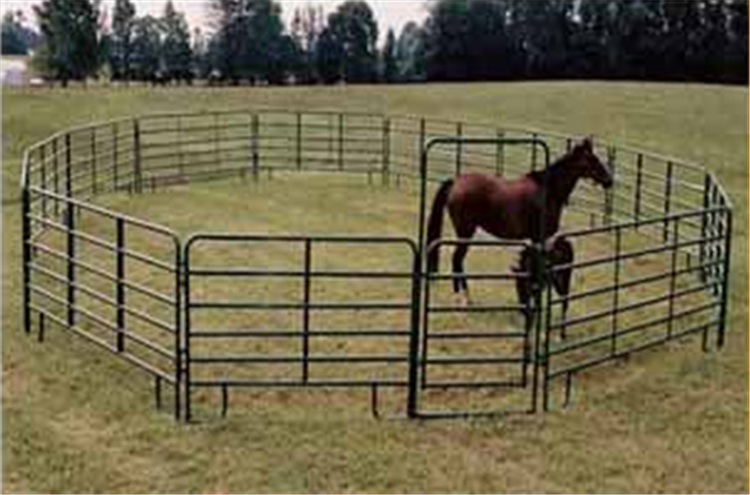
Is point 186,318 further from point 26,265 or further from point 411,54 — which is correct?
point 411,54

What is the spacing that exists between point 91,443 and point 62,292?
418 cm

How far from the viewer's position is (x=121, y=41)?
6284cm

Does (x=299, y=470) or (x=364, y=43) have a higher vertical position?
(x=364, y=43)

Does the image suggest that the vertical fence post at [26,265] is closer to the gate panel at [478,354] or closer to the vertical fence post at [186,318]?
the vertical fence post at [186,318]

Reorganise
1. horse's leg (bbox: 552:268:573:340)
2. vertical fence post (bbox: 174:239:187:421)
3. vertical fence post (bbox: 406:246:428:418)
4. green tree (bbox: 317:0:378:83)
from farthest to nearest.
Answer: green tree (bbox: 317:0:378:83)
horse's leg (bbox: 552:268:573:340)
vertical fence post (bbox: 406:246:428:418)
vertical fence post (bbox: 174:239:187:421)

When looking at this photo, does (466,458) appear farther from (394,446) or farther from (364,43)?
(364,43)

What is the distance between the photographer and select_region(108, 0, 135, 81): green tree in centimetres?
6178

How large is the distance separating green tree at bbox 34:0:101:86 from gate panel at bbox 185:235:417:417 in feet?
143

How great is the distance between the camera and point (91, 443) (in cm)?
732

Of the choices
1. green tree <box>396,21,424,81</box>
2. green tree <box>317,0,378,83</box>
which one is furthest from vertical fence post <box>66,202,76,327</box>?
green tree <box>396,21,424,81</box>

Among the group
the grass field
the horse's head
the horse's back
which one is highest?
the horse's head

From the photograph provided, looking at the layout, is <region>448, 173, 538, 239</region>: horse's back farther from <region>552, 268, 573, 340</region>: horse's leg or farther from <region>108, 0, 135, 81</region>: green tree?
<region>108, 0, 135, 81</region>: green tree

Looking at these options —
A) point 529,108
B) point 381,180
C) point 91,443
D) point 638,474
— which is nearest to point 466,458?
point 638,474

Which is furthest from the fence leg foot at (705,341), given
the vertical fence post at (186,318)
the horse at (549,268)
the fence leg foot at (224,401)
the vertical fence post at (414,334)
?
the vertical fence post at (186,318)
